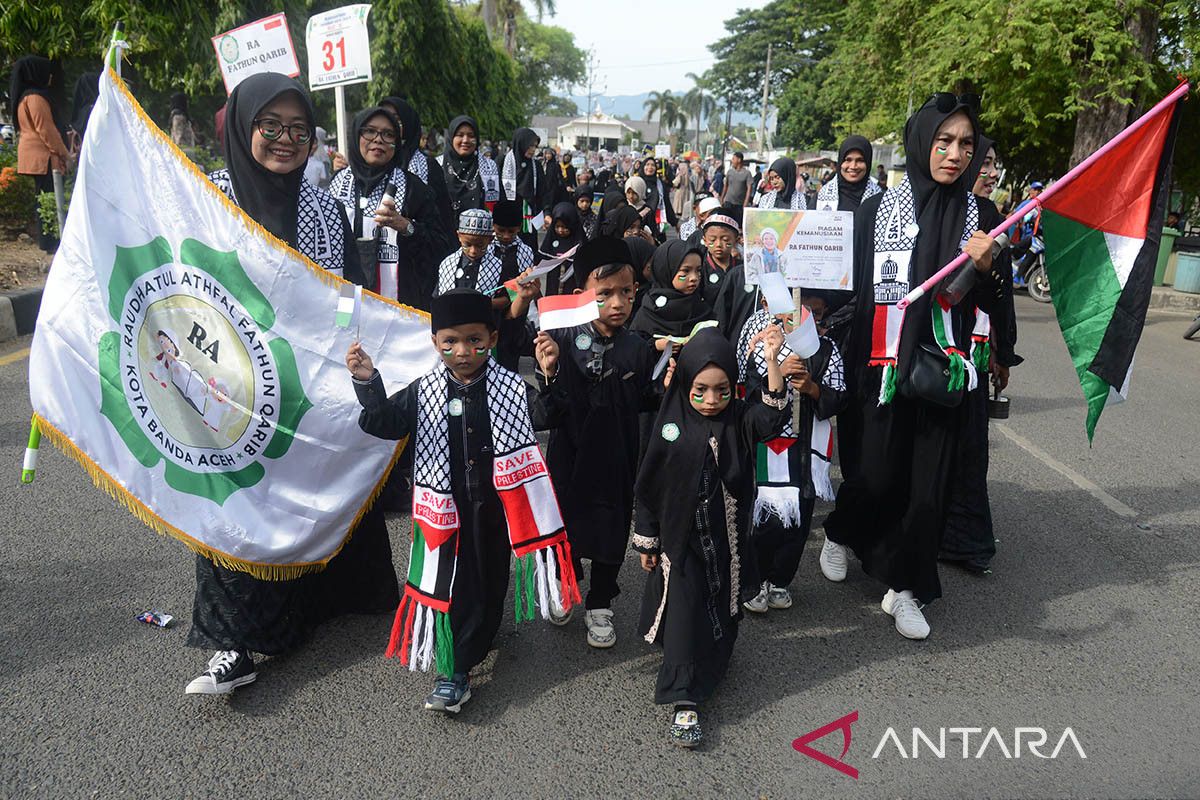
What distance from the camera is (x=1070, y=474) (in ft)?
19.0

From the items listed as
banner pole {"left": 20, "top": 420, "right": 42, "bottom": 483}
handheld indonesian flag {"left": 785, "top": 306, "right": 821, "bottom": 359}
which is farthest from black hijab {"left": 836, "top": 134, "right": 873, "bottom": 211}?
banner pole {"left": 20, "top": 420, "right": 42, "bottom": 483}

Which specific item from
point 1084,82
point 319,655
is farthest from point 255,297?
point 1084,82

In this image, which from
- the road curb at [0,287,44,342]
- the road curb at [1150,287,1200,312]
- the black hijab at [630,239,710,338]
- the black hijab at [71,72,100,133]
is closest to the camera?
the black hijab at [630,239,710,338]

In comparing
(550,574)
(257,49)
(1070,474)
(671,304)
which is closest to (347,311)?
(550,574)

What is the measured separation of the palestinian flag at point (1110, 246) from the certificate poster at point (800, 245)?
100 centimetres

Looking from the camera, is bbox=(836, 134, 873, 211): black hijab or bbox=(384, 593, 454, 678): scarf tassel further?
bbox=(836, 134, 873, 211): black hijab

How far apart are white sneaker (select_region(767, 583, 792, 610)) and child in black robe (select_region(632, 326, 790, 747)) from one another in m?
0.77

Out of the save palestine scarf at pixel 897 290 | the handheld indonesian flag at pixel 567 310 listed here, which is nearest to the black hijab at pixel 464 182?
the save palestine scarf at pixel 897 290

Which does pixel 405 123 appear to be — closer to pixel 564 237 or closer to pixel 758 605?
pixel 564 237

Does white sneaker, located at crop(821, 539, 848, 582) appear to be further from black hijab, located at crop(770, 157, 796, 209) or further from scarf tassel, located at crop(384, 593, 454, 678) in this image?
black hijab, located at crop(770, 157, 796, 209)

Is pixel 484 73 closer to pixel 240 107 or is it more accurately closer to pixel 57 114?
pixel 57 114

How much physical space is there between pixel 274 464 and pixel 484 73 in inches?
1013

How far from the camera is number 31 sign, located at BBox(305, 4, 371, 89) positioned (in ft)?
23.0

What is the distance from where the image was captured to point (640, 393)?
371 cm
